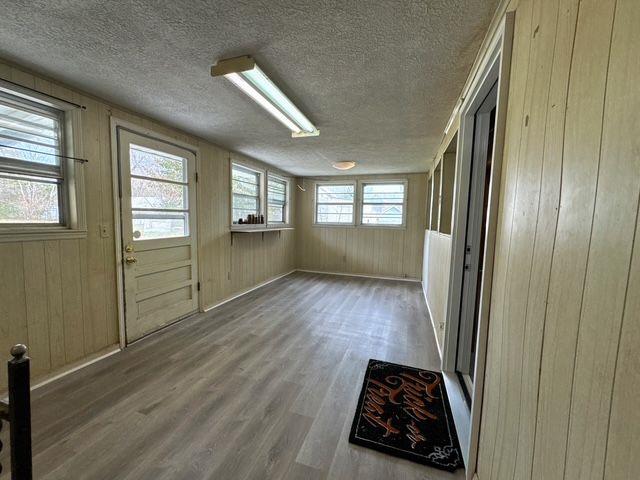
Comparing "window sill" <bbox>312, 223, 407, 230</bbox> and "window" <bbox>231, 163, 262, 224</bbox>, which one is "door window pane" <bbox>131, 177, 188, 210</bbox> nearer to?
"window" <bbox>231, 163, 262, 224</bbox>

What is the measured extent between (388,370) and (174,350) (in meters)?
1.99

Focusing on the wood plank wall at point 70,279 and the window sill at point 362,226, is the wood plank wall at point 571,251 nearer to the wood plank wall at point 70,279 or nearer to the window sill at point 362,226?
the wood plank wall at point 70,279

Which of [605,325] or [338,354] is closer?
[605,325]

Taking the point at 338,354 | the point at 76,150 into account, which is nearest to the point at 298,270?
the point at 338,354

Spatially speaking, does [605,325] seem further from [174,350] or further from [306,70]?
[174,350]

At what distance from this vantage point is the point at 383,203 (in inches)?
231

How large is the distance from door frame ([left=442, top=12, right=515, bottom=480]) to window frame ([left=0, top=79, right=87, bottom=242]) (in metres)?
2.94

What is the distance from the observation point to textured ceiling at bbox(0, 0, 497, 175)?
132cm

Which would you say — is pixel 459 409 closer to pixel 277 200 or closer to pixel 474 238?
pixel 474 238

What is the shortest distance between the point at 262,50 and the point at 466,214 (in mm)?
1822

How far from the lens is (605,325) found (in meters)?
0.54

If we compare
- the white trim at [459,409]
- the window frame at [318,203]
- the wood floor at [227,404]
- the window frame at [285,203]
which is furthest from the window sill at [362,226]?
the white trim at [459,409]

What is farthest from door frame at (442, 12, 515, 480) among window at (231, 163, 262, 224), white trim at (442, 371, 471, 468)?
window at (231, 163, 262, 224)

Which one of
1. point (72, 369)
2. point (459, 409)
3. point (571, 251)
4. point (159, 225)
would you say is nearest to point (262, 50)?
point (571, 251)
